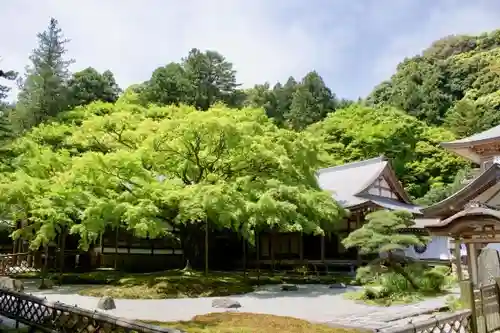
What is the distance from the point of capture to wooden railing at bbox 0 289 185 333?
6.77 m

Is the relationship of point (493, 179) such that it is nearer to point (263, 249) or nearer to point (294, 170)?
point (294, 170)

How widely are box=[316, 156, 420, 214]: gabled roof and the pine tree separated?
2305cm

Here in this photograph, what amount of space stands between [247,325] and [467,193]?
23.1ft

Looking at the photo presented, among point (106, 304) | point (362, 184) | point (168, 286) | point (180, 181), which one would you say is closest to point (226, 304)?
point (106, 304)

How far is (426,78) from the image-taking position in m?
55.2

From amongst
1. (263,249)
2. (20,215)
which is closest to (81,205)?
(20,215)

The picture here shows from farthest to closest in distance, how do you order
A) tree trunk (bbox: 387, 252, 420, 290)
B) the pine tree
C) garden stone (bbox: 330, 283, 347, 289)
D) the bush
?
1. the pine tree
2. garden stone (bbox: 330, 283, 347, 289)
3. tree trunk (bbox: 387, 252, 420, 290)
4. the bush

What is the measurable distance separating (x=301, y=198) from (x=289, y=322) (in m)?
6.94

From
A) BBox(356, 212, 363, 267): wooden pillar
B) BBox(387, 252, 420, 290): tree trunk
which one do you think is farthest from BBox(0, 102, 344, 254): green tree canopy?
BBox(356, 212, 363, 267): wooden pillar

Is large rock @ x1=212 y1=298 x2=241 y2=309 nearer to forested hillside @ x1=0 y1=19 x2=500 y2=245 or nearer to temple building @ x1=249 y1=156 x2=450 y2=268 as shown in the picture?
forested hillside @ x1=0 y1=19 x2=500 y2=245

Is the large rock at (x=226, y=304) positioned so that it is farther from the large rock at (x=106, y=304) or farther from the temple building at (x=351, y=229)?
the temple building at (x=351, y=229)

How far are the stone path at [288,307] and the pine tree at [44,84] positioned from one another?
949 inches

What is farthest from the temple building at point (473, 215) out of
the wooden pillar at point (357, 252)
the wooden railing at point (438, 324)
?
the wooden pillar at point (357, 252)

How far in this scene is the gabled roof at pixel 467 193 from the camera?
39.6 ft
